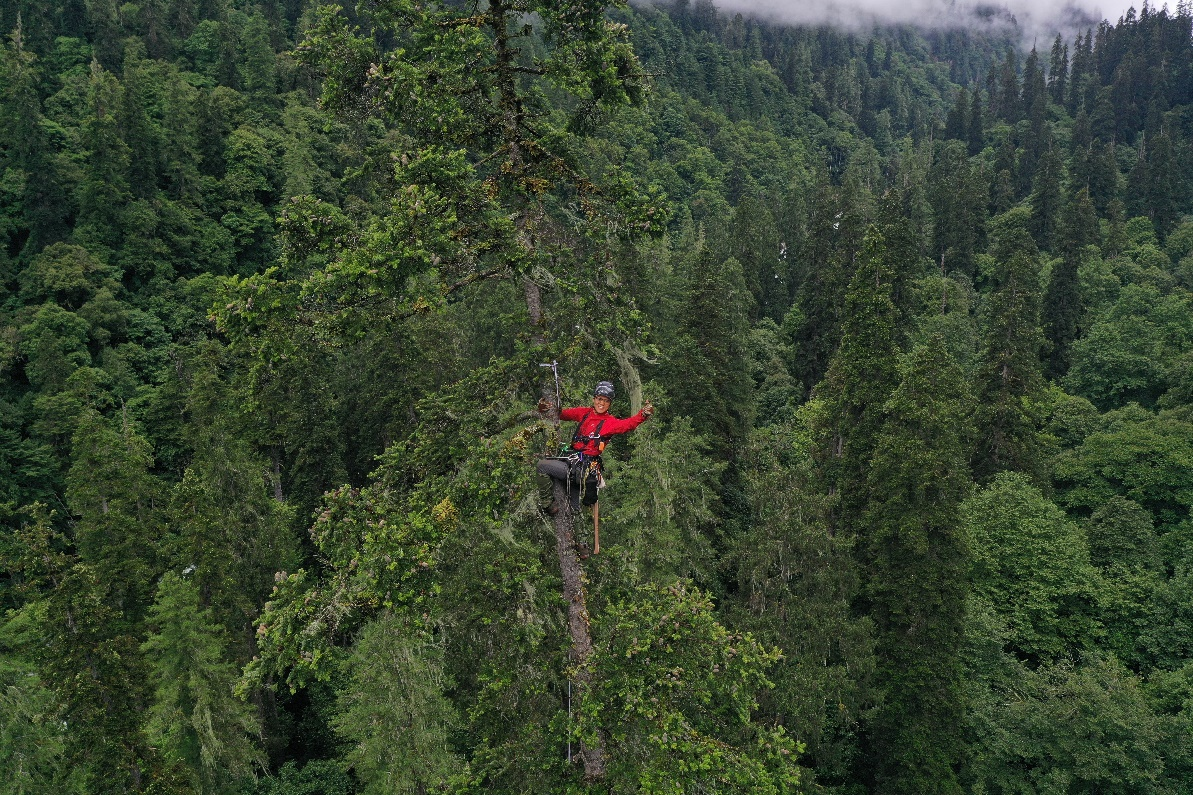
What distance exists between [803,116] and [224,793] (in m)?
169

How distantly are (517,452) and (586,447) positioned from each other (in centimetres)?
71

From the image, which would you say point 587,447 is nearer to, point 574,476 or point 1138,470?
point 574,476

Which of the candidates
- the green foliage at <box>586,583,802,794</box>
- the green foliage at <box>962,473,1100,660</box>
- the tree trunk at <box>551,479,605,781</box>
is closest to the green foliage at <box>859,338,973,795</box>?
the green foliage at <box>962,473,1100,660</box>

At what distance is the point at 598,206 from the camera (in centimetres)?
805

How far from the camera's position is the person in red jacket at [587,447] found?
7.14 metres

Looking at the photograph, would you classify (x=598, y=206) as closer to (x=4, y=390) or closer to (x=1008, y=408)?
(x=1008, y=408)

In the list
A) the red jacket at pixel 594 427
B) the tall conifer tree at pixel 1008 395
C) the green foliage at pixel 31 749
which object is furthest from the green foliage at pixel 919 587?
the green foliage at pixel 31 749

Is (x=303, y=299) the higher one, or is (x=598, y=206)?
(x=598, y=206)

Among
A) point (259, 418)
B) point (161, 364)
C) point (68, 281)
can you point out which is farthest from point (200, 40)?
point (259, 418)

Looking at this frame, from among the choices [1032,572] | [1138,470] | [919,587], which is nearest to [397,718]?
[919,587]

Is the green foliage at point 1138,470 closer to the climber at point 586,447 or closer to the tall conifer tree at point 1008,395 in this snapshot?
the tall conifer tree at point 1008,395

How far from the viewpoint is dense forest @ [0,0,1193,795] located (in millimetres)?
7219

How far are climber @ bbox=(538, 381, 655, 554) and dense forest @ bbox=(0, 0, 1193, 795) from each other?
37 cm

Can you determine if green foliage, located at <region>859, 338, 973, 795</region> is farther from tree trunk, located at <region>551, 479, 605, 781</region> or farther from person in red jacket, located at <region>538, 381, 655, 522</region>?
person in red jacket, located at <region>538, 381, 655, 522</region>
